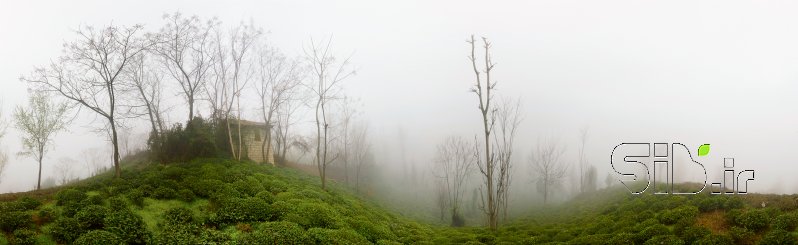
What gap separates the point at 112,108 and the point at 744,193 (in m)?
30.4

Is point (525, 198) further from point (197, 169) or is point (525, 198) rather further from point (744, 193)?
point (197, 169)

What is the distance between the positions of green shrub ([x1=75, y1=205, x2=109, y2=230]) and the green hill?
27mm

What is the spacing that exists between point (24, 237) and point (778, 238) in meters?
22.1

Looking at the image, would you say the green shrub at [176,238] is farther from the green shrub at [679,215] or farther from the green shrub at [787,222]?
the green shrub at [787,222]

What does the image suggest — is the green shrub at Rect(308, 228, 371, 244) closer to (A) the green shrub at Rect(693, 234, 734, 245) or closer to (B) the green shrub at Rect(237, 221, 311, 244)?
(B) the green shrub at Rect(237, 221, 311, 244)

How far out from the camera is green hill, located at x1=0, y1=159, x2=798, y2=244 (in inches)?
521

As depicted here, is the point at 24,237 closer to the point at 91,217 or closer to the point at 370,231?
→ the point at 91,217

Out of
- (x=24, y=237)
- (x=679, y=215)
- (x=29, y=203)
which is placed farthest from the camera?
(x=679, y=215)

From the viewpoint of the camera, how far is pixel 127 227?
13.7 metres

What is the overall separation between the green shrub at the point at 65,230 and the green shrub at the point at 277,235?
473 centimetres

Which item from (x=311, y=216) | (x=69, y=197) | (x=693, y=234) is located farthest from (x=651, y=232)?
(x=69, y=197)

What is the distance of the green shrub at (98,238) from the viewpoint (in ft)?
40.8

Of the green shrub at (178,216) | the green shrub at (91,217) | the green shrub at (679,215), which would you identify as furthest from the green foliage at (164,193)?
the green shrub at (679,215)

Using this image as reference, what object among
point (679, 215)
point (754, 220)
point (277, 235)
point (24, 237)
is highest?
point (754, 220)
